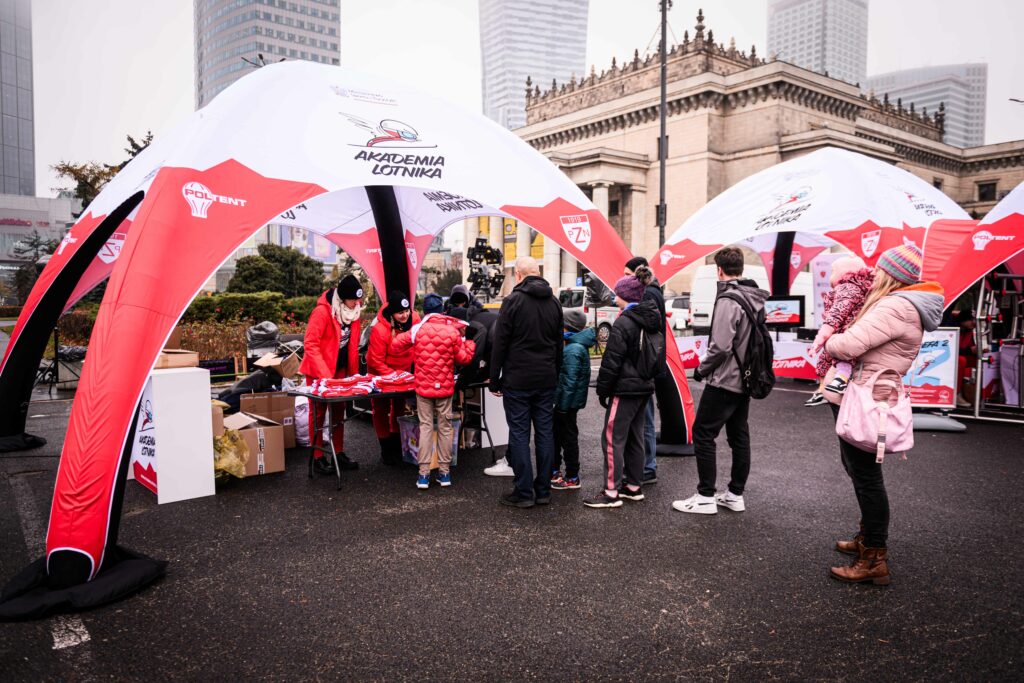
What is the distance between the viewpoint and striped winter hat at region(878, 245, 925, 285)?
13.3 ft

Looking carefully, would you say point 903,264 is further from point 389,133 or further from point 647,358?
point 389,133

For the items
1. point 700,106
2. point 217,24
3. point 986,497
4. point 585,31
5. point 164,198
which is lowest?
point 986,497

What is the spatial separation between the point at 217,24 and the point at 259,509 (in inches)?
6436

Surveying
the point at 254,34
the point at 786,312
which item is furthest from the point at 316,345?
the point at 254,34

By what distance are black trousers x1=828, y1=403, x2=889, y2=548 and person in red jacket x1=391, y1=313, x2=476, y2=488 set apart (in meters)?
3.29

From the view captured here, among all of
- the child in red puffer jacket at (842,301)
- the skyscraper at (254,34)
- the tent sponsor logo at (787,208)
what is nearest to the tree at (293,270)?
the tent sponsor logo at (787,208)

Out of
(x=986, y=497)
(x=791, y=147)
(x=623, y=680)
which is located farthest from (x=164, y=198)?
(x=791, y=147)

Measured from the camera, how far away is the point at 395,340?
639cm

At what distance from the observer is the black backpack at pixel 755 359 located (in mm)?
5223

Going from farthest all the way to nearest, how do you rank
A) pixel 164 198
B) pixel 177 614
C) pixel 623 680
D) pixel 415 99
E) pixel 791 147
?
1. pixel 791 147
2. pixel 415 99
3. pixel 164 198
4. pixel 177 614
5. pixel 623 680

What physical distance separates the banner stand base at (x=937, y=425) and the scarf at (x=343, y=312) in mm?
7560

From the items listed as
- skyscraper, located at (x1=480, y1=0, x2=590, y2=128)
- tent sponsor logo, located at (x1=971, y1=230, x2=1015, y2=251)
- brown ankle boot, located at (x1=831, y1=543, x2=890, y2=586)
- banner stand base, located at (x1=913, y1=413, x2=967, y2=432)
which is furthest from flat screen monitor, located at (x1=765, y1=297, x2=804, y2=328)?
skyscraper, located at (x1=480, y1=0, x2=590, y2=128)

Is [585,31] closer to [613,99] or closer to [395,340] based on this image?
[613,99]

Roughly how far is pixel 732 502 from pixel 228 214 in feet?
15.6
